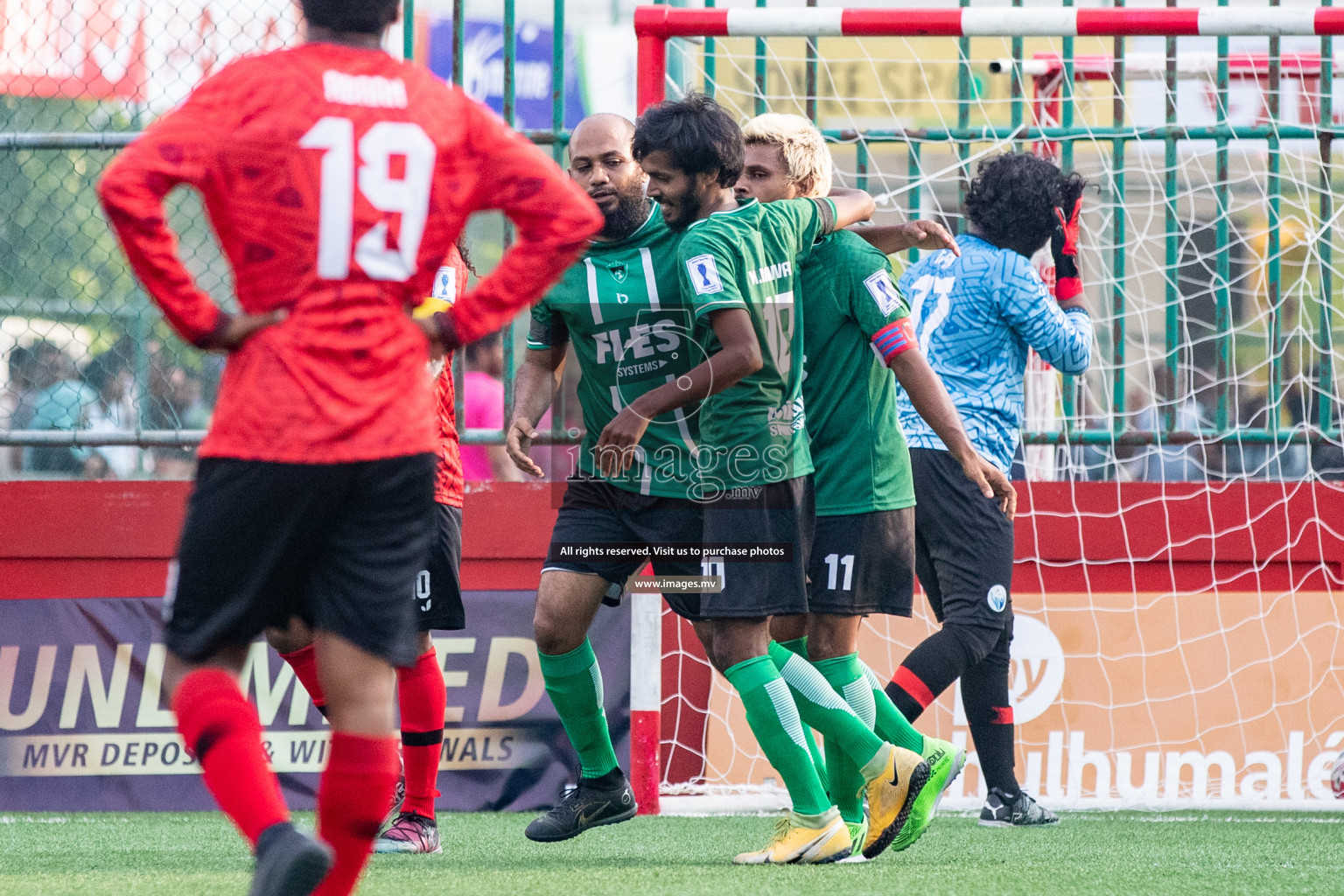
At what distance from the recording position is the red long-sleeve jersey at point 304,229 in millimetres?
2189

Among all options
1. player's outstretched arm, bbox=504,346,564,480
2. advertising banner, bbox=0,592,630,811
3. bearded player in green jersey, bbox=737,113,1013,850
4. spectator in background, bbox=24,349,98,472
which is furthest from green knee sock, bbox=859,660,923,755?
spectator in background, bbox=24,349,98,472

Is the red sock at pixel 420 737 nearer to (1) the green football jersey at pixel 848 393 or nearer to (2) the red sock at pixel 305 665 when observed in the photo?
(2) the red sock at pixel 305 665

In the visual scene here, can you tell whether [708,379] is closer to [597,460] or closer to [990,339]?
[597,460]

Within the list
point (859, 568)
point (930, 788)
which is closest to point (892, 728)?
point (930, 788)

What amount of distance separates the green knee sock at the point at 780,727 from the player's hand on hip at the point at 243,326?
1.64 metres

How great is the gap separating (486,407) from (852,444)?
276 centimetres

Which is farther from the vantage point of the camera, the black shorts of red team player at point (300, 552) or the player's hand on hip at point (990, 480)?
the player's hand on hip at point (990, 480)

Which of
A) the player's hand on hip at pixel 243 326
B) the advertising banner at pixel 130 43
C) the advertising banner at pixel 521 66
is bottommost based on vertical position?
the player's hand on hip at pixel 243 326

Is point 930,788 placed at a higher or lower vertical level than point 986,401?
lower

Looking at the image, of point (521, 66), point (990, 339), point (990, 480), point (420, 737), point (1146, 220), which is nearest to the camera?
point (990, 480)

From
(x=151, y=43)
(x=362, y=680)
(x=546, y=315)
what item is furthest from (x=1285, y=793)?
(x=151, y=43)

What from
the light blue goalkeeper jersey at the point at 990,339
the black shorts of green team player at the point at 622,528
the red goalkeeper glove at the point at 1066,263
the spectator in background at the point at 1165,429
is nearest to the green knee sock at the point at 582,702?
the black shorts of green team player at the point at 622,528

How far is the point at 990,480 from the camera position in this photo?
12.4 feet

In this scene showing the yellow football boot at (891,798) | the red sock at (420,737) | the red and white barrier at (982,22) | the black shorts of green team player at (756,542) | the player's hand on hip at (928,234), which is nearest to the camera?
the black shorts of green team player at (756,542)
